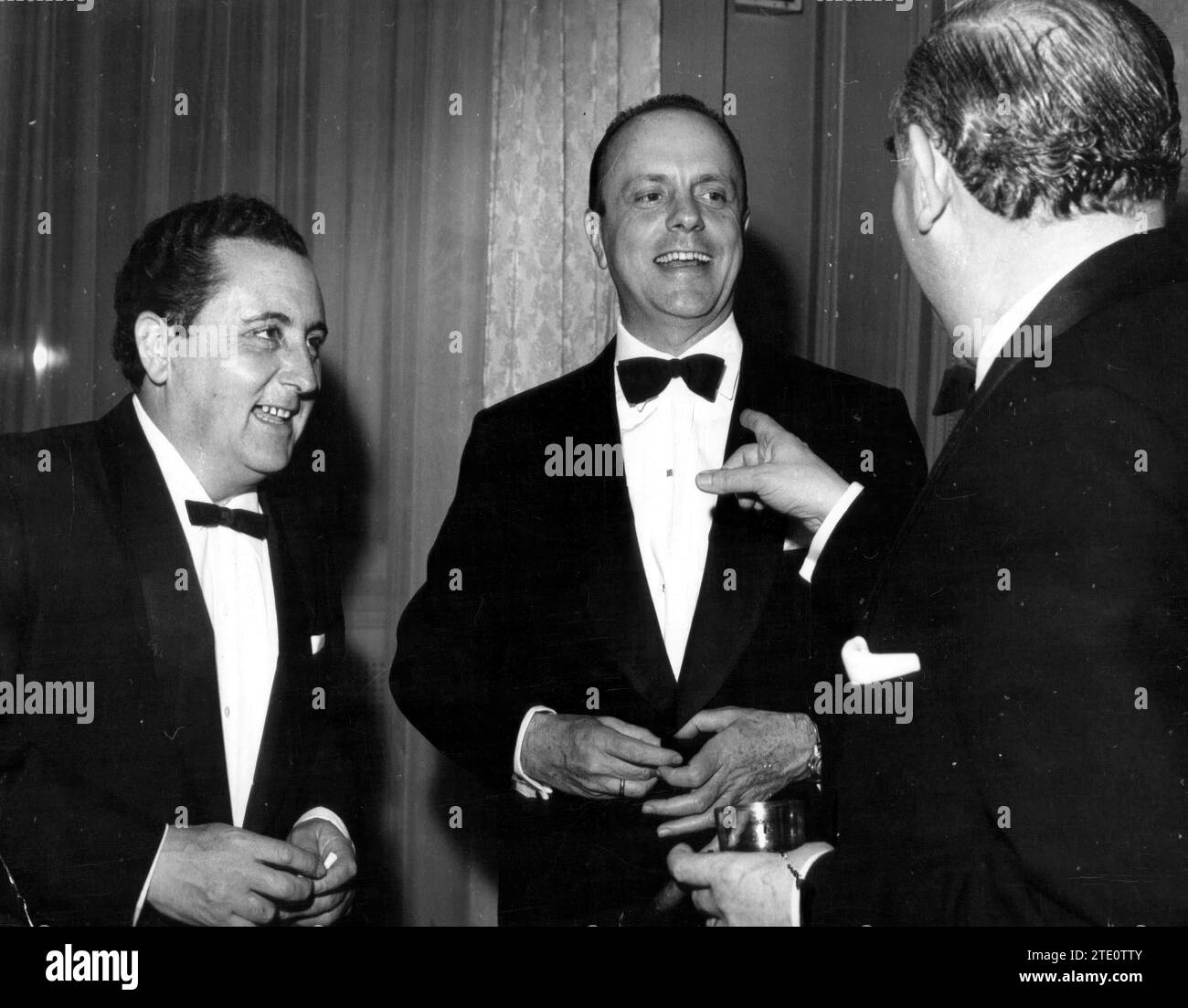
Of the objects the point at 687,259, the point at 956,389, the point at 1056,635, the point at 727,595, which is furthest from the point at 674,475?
the point at 1056,635

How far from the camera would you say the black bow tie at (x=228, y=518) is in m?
1.83

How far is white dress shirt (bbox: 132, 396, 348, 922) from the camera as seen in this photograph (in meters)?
1.84

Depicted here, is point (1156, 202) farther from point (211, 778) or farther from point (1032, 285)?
point (211, 778)

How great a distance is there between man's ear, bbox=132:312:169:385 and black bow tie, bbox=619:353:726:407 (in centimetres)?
86

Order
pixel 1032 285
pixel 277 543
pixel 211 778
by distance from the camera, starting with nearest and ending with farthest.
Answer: pixel 1032 285, pixel 211 778, pixel 277 543

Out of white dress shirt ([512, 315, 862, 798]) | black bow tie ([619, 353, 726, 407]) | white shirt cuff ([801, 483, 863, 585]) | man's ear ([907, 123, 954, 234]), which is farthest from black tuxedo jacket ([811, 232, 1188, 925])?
black bow tie ([619, 353, 726, 407])

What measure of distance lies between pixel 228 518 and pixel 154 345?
31 centimetres

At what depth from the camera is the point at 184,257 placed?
1883mm

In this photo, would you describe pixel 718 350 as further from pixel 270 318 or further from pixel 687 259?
pixel 270 318

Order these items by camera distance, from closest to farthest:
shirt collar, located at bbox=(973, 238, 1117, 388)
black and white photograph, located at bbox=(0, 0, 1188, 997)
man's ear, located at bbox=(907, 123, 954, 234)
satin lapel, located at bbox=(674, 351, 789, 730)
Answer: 1. black and white photograph, located at bbox=(0, 0, 1188, 997)
2. shirt collar, located at bbox=(973, 238, 1117, 388)
3. man's ear, located at bbox=(907, 123, 954, 234)
4. satin lapel, located at bbox=(674, 351, 789, 730)

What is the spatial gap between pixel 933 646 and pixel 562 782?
934 millimetres

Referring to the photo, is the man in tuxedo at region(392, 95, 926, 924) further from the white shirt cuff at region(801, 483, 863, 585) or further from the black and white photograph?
the white shirt cuff at region(801, 483, 863, 585)

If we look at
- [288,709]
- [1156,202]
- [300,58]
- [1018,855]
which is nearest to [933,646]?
[1018,855]

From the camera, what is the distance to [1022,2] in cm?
139
